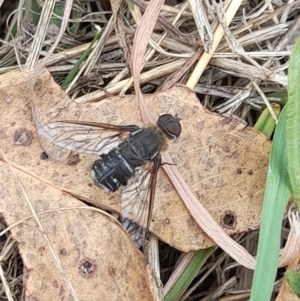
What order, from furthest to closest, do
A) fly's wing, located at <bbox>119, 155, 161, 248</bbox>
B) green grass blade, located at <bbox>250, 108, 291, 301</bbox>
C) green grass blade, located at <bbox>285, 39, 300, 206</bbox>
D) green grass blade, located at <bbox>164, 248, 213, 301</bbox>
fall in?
green grass blade, located at <bbox>164, 248, 213, 301</bbox> → fly's wing, located at <bbox>119, 155, 161, 248</bbox> → green grass blade, located at <bbox>250, 108, 291, 301</bbox> → green grass blade, located at <bbox>285, 39, 300, 206</bbox>

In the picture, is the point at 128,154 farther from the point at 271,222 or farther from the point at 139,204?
the point at 271,222

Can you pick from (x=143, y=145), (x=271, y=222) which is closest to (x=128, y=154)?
(x=143, y=145)

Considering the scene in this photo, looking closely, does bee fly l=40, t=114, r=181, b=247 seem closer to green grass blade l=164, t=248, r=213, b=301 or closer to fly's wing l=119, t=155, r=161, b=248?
fly's wing l=119, t=155, r=161, b=248

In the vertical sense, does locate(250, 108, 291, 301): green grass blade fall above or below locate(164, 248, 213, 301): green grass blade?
above

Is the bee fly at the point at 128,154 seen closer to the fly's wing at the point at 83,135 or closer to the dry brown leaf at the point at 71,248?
the fly's wing at the point at 83,135

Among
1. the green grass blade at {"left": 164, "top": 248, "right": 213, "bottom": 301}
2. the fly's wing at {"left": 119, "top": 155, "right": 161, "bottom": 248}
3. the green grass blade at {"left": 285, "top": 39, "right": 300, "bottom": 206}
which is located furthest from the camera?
the green grass blade at {"left": 164, "top": 248, "right": 213, "bottom": 301}

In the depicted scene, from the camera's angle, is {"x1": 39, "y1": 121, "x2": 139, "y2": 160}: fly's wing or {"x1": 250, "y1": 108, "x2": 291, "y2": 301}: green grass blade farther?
{"x1": 39, "y1": 121, "x2": 139, "y2": 160}: fly's wing

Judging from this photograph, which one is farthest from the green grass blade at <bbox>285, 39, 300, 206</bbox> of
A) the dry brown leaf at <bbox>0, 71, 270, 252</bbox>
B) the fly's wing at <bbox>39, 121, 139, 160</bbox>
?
the fly's wing at <bbox>39, 121, 139, 160</bbox>

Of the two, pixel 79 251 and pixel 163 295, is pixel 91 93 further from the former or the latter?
pixel 163 295
